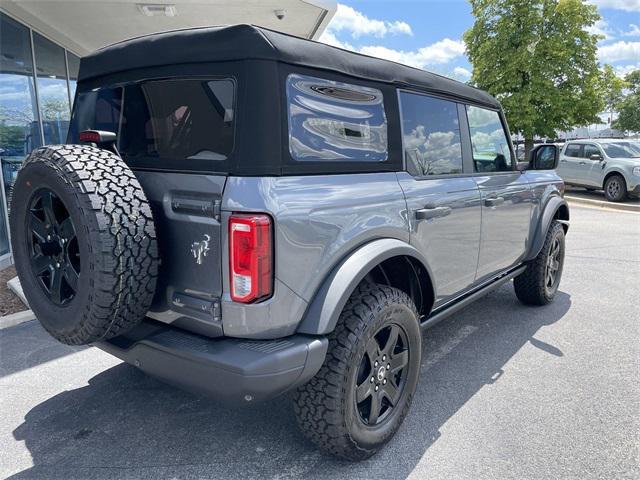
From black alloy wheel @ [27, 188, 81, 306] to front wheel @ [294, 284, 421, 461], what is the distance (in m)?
1.18

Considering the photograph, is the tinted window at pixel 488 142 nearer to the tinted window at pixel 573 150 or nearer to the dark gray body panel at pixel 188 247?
the dark gray body panel at pixel 188 247

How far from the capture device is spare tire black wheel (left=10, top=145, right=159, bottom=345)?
1903mm

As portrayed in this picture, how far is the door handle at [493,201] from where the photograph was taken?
134 inches

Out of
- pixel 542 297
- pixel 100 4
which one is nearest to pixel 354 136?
pixel 542 297

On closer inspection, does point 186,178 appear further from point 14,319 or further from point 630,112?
point 630,112

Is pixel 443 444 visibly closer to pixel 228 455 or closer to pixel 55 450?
pixel 228 455

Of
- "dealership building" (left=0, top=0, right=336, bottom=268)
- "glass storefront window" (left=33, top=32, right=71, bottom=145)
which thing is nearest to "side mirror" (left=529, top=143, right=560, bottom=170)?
"dealership building" (left=0, top=0, right=336, bottom=268)

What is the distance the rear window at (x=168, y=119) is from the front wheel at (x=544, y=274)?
3.46 m

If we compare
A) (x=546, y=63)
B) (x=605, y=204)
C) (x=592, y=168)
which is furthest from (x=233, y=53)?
(x=546, y=63)

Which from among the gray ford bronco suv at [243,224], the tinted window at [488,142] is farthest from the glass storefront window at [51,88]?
the tinted window at [488,142]

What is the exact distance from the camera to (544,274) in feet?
14.8

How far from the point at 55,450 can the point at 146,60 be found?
206 centimetres

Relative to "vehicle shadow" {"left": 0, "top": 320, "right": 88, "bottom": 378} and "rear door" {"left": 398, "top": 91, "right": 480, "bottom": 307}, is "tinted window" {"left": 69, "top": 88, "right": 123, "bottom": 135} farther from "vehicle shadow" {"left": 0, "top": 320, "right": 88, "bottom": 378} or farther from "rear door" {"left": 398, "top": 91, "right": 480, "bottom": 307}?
"vehicle shadow" {"left": 0, "top": 320, "right": 88, "bottom": 378}

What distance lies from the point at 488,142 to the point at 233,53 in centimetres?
246
